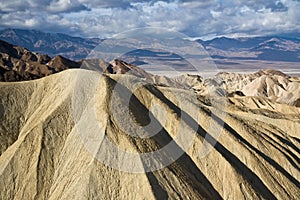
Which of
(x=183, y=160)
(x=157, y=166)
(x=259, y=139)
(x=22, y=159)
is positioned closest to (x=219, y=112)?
(x=259, y=139)

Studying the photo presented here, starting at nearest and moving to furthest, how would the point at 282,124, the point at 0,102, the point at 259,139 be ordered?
the point at 0,102, the point at 259,139, the point at 282,124

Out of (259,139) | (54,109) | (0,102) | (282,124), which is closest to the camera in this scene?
(54,109)

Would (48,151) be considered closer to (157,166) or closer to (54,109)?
(54,109)

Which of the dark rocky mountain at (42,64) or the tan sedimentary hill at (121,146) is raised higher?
the tan sedimentary hill at (121,146)

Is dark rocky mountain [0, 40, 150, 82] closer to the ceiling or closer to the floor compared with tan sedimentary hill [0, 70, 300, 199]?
closer to the floor

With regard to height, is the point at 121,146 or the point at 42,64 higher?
the point at 121,146

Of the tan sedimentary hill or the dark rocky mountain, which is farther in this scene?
the dark rocky mountain

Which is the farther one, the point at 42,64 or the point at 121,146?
the point at 42,64

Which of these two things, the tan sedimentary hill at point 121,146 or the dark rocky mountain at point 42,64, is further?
the dark rocky mountain at point 42,64
